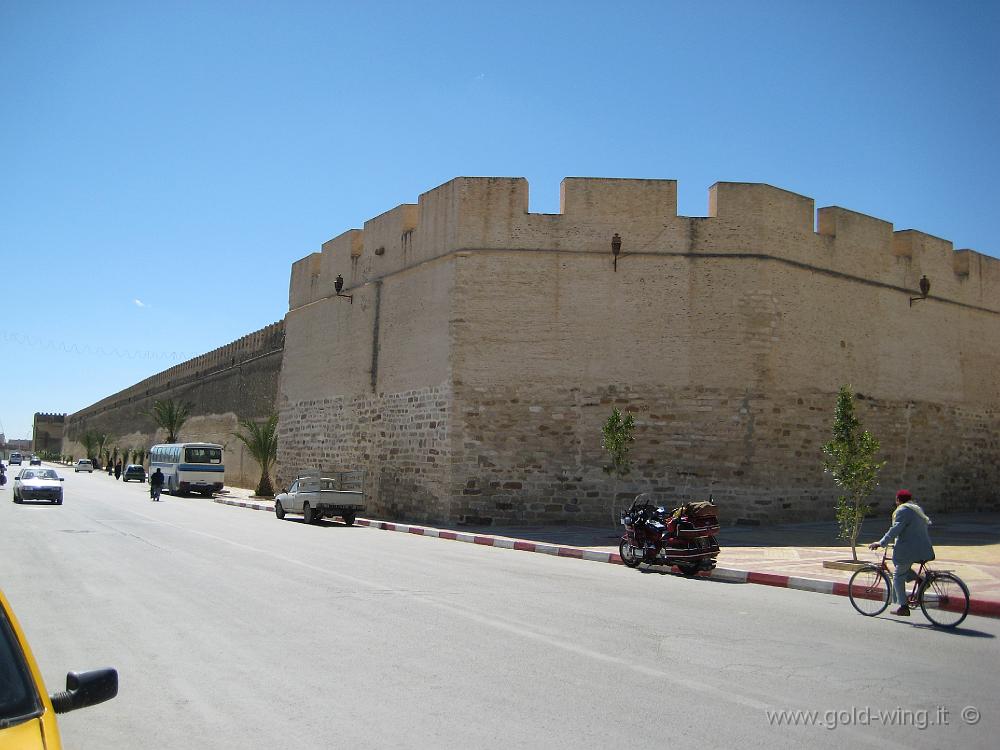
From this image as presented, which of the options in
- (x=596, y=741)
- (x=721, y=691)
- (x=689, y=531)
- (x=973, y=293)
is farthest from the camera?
(x=973, y=293)

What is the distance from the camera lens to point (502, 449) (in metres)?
18.0

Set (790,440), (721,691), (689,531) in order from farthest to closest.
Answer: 1. (790,440)
2. (689,531)
3. (721,691)

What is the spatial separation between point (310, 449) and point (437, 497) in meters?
7.90

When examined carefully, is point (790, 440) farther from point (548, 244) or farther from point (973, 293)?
point (973, 293)

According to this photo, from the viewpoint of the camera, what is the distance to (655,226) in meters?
18.1

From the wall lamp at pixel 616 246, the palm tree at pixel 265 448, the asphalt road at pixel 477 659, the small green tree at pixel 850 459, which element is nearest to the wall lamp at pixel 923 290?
the wall lamp at pixel 616 246

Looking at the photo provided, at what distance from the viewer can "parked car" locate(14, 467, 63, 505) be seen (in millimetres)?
22781

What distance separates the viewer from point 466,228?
18672 millimetres

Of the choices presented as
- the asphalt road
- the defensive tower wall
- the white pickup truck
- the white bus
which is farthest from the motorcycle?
the white bus

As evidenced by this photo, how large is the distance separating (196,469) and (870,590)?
30.1 m

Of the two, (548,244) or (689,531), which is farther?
(548,244)

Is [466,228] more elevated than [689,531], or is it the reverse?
[466,228]

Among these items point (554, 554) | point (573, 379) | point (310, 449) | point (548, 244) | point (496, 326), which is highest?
point (548, 244)

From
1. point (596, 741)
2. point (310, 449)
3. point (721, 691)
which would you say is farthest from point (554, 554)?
point (310, 449)
